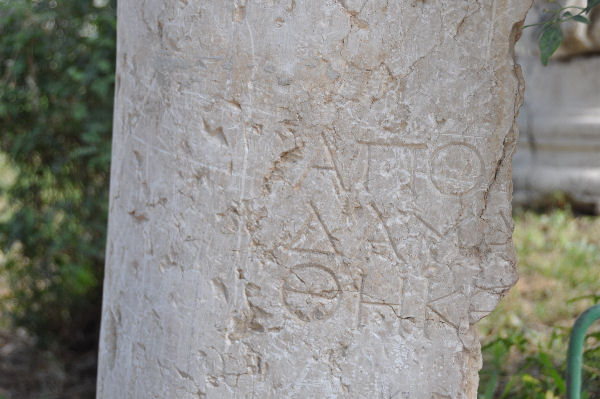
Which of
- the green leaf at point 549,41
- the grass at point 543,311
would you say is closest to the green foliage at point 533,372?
the grass at point 543,311

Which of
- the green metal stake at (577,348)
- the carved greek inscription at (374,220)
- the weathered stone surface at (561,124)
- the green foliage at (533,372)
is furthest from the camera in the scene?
the weathered stone surface at (561,124)

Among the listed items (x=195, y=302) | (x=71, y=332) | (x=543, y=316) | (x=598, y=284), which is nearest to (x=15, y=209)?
(x=71, y=332)

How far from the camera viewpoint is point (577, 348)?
1313mm

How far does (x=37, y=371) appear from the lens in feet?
9.36

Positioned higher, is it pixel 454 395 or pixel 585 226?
pixel 585 226

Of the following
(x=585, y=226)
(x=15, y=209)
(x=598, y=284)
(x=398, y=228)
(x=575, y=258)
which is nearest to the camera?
(x=398, y=228)

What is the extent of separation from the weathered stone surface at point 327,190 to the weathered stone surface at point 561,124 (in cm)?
292

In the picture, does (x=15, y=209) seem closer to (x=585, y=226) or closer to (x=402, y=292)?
(x=402, y=292)

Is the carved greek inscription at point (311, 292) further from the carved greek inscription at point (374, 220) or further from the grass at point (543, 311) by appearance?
the grass at point (543, 311)

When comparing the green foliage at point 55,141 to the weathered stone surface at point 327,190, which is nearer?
the weathered stone surface at point 327,190

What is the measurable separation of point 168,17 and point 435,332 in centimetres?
92

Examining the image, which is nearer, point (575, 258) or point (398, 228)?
point (398, 228)

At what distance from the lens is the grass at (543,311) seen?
7.27ft

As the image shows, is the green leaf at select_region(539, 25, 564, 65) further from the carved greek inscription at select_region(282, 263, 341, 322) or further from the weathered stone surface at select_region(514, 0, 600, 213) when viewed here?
the weathered stone surface at select_region(514, 0, 600, 213)
